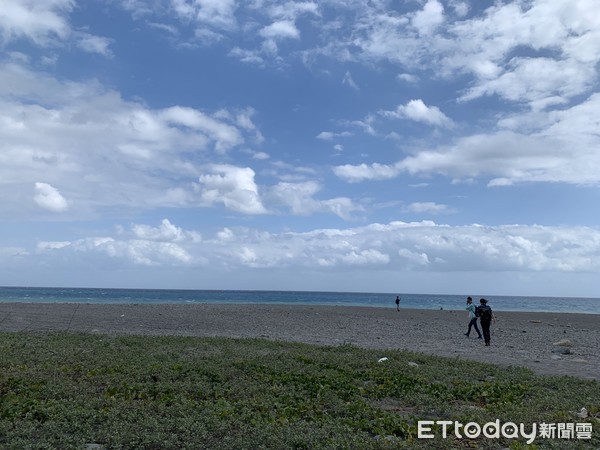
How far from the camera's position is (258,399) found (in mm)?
9961

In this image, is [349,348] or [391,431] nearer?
[391,431]

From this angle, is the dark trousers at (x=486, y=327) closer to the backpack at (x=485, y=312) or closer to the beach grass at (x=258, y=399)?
the backpack at (x=485, y=312)

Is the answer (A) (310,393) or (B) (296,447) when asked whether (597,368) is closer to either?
(A) (310,393)

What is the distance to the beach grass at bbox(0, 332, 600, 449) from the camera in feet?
25.1

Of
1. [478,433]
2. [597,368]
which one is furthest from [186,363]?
[597,368]

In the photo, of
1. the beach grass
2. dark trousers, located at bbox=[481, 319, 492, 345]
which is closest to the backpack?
dark trousers, located at bbox=[481, 319, 492, 345]

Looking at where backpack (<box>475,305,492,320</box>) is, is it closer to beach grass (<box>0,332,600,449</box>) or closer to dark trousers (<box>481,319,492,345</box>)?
dark trousers (<box>481,319,492,345</box>)

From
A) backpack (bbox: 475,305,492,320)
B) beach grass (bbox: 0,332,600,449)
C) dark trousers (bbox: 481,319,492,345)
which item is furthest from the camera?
dark trousers (bbox: 481,319,492,345)

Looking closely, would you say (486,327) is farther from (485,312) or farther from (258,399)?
(258,399)

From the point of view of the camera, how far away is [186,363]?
13.6 metres

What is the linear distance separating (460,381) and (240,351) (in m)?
7.18

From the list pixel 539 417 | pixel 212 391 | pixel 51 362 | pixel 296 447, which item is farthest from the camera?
pixel 51 362

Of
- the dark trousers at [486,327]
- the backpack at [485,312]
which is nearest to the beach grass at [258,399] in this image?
the backpack at [485,312]

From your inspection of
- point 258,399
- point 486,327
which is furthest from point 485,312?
point 258,399
